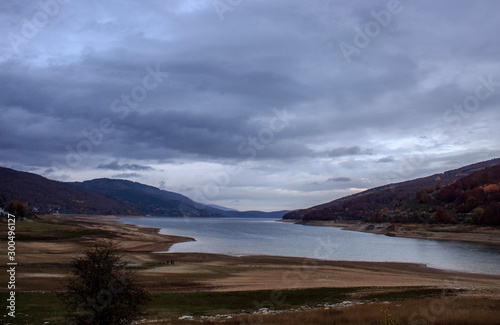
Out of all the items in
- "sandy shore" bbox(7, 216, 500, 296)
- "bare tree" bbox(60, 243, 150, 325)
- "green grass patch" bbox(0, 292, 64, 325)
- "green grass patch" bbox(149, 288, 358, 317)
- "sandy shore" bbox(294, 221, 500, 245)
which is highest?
"bare tree" bbox(60, 243, 150, 325)

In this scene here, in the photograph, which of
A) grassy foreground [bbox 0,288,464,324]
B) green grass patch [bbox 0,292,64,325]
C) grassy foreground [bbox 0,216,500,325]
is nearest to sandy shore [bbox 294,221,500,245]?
grassy foreground [bbox 0,216,500,325]

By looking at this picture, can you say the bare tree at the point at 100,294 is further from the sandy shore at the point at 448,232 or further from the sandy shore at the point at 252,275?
the sandy shore at the point at 448,232

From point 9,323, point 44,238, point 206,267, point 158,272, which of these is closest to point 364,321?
point 9,323

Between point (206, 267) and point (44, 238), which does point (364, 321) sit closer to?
point (206, 267)

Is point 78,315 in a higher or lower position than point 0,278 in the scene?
higher

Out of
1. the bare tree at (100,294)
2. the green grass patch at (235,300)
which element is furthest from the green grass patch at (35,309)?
the bare tree at (100,294)

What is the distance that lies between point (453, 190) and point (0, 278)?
182 meters

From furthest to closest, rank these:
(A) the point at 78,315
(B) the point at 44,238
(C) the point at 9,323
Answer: (B) the point at 44,238 → (C) the point at 9,323 → (A) the point at 78,315

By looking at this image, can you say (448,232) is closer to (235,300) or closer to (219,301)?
(235,300)

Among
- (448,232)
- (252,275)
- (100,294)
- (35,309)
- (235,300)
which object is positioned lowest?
(448,232)

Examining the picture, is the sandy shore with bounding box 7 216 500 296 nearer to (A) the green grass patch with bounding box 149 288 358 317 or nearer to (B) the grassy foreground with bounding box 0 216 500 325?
(B) the grassy foreground with bounding box 0 216 500 325

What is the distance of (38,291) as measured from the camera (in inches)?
971

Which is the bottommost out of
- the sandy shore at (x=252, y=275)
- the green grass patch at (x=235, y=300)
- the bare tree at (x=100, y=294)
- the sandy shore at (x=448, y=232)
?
the sandy shore at (x=448, y=232)

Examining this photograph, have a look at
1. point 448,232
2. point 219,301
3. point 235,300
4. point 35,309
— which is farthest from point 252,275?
point 448,232
